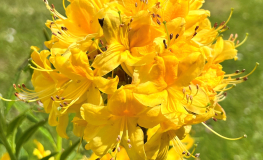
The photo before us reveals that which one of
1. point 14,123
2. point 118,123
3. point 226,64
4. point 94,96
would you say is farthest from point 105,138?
point 226,64

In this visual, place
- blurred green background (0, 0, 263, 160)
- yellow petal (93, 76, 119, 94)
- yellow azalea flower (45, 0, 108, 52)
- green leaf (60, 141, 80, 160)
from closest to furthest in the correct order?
yellow petal (93, 76, 119, 94) < yellow azalea flower (45, 0, 108, 52) < green leaf (60, 141, 80, 160) < blurred green background (0, 0, 263, 160)

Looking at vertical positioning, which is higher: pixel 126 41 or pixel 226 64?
pixel 126 41

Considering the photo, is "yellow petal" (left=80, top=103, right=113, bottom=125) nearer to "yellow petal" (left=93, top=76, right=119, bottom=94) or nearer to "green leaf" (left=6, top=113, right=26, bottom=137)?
"yellow petal" (left=93, top=76, right=119, bottom=94)

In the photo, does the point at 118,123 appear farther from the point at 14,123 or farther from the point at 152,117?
the point at 14,123

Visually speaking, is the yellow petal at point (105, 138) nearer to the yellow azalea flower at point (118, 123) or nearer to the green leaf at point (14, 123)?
the yellow azalea flower at point (118, 123)

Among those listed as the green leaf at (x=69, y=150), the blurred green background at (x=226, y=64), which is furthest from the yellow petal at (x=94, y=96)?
the blurred green background at (x=226, y=64)

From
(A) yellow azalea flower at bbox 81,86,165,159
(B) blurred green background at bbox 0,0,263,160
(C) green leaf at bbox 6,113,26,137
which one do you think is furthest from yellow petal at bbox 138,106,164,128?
(B) blurred green background at bbox 0,0,263,160

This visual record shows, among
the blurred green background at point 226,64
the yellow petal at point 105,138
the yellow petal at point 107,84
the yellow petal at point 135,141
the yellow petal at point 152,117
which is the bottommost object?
the blurred green background at point 226,64

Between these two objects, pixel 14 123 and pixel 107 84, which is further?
pixel 14 123

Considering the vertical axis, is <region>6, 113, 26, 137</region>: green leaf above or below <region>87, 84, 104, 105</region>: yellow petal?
below
